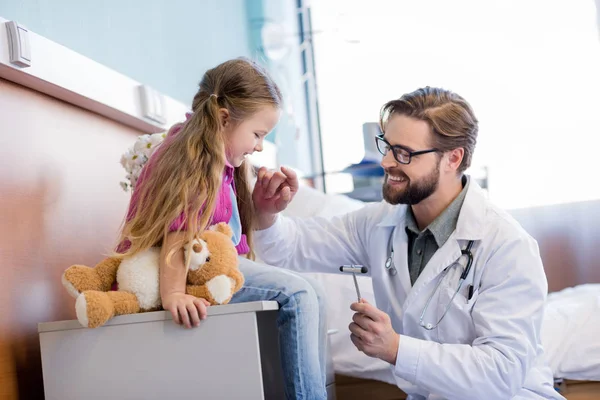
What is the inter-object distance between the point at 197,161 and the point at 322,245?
68cm

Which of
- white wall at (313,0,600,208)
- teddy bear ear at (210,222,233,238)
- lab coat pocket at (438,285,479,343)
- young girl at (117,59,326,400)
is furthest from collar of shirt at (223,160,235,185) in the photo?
white wall at (313,0,600,208)

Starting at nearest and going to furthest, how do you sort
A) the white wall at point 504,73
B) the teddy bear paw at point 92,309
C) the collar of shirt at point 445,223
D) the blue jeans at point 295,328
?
1. the teddy bear paw at point 92,309
2. the blue jeans at point 295,328
3. the collar of shirt at point 445,223
4. the white wall at point 504,73

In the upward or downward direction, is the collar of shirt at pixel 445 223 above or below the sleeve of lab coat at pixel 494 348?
above

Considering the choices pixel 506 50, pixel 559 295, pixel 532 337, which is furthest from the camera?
pixel 506 50

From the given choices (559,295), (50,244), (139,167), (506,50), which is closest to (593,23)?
(506,50)

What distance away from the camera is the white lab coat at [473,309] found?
1498mm

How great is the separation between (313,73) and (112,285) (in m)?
2.90

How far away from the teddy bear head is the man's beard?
57 cm

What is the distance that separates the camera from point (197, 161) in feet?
4.39

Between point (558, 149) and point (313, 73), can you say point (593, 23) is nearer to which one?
point (558, 149)

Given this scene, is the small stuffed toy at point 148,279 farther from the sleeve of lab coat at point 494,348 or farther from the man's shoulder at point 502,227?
the man's shoulder at point 502,227

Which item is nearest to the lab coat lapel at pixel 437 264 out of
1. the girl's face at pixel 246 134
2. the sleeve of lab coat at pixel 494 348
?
the sleeve of lab coat at pixel 494 348

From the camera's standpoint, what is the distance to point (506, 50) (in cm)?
324

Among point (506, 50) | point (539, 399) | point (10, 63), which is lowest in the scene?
point (539, 399)
